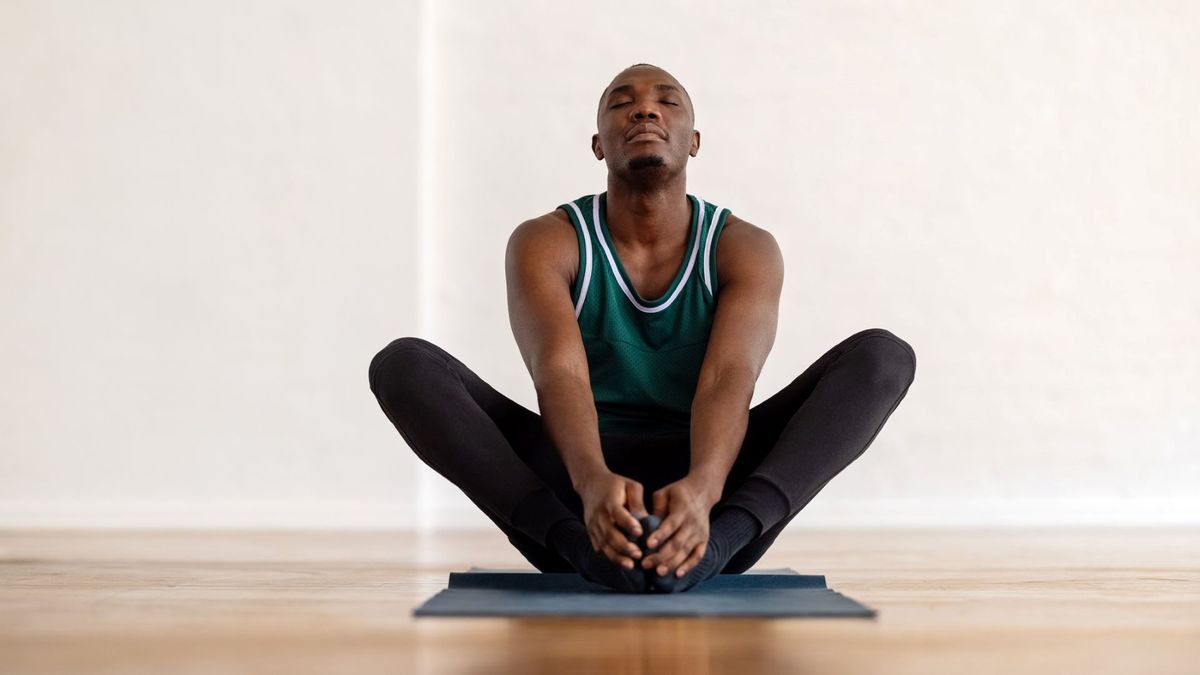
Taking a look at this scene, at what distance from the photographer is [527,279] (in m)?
1.88

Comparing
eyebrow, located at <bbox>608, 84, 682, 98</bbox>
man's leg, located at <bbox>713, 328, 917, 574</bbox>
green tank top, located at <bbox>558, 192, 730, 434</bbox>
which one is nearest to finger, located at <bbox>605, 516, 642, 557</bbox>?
man's leg, located at <bbox>713, 328, 917, 574</bbox>

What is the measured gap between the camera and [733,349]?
1.79m

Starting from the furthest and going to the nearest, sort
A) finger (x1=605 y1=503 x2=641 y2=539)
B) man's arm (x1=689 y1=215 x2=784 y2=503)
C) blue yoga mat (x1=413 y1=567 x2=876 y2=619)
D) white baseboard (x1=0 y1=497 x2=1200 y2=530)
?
white baseboard (x1=0 y1=497 x2=1200 y2=530) → man's arm (x1=689 y1=215 x2=784 y2=503) → finger (x1=605 y1=503 x2=641 y2=539) → blue yoga mat (x1=413 y1=567 x2=876 y2=619)

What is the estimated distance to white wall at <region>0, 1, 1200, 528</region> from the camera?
3836 mm

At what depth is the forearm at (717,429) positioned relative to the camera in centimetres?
157

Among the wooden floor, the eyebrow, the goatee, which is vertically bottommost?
the wooden floor

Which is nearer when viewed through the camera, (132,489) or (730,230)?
(730,230)

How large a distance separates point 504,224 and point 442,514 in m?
0.94

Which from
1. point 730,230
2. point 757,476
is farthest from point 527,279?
point 757,476

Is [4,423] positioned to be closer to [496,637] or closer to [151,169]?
[151,169]

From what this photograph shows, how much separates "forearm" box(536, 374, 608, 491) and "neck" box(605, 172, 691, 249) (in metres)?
A: 0.37

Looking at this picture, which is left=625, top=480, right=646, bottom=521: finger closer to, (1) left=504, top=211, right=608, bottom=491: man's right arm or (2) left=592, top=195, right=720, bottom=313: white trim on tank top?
(1) left=504, top=211, right=608, bottom=491: man's right arm

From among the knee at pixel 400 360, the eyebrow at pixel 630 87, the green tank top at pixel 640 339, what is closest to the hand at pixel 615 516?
the knee at pixel 400 360

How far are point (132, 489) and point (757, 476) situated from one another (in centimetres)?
→ 276
